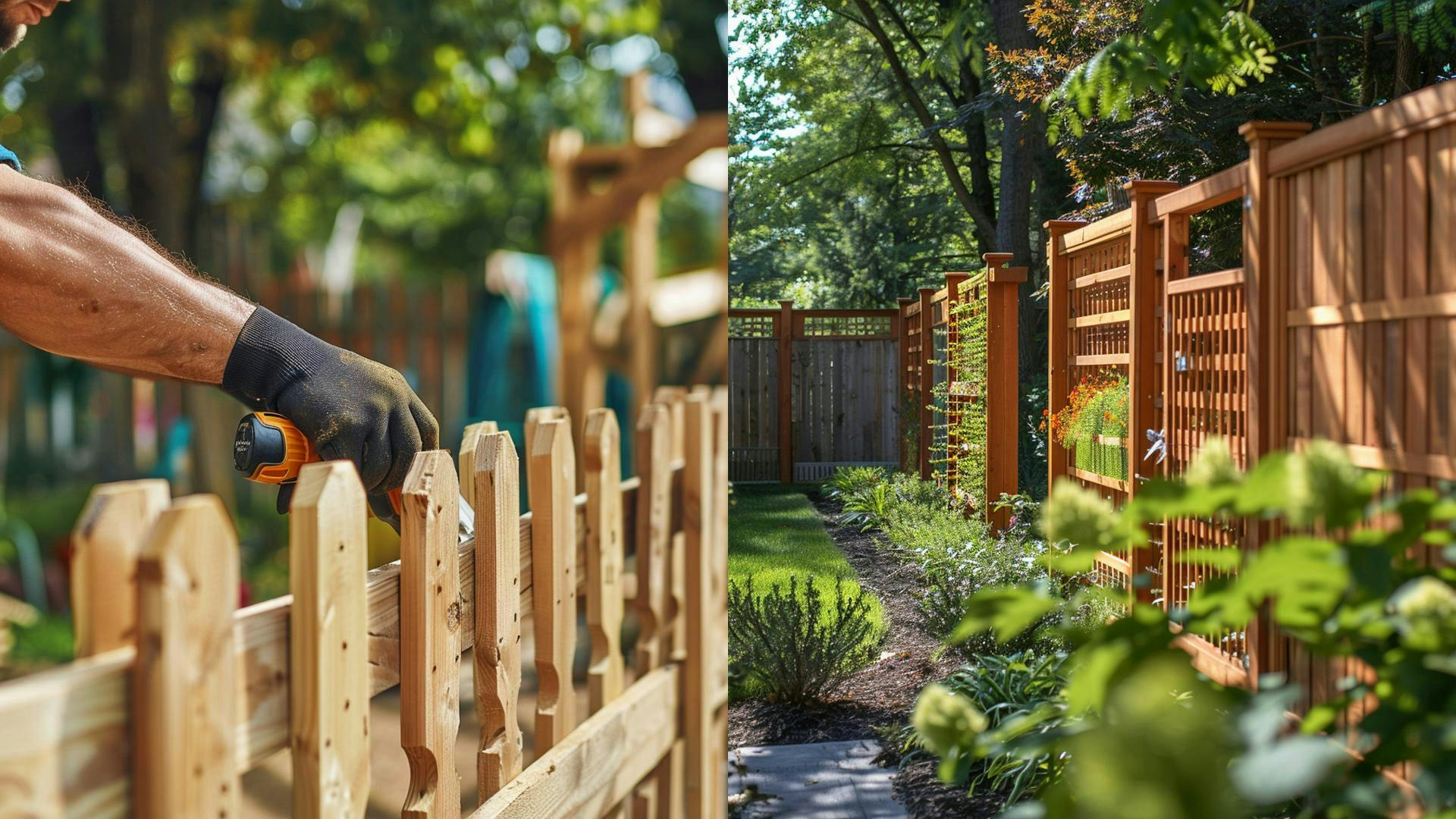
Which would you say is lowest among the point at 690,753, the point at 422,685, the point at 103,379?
the point at 690,753

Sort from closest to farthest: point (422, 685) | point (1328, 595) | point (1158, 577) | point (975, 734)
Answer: point (1328, 595) → point (975, 734) → point (422, 685) → point (1158, 577)

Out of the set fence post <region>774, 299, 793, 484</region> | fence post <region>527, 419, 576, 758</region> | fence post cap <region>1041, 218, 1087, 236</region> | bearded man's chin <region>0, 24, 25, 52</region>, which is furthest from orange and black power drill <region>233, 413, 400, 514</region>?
fence post cap <region>1041, 218, 1087, 236</region>

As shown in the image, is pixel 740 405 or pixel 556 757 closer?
pixel 556 757

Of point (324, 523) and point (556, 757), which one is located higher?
point (324, 523)

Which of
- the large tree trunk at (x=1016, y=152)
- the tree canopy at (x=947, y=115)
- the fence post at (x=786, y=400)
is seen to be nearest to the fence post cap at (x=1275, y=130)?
the tree canopy at (x=947, y=115)

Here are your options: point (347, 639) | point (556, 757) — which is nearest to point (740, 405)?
point (556, 757)

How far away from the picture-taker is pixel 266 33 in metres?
3.62

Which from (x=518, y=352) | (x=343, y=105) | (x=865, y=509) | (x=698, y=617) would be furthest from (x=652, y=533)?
(x=343, y=105)

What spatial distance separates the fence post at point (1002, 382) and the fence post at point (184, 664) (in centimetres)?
235

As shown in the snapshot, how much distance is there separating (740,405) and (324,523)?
198cm

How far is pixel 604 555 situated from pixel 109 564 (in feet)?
3.49

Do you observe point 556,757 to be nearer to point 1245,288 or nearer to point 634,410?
point 1245,288

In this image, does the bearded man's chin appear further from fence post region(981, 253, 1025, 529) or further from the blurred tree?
fence post region(981, 253, 1025, 529)

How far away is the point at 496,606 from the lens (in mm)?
1340
